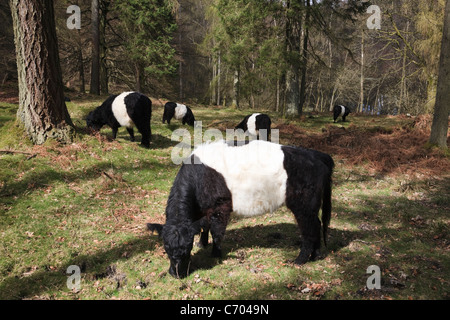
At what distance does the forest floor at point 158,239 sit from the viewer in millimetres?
3697

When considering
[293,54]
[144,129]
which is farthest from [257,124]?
[144,129]

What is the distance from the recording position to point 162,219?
5.64 metres

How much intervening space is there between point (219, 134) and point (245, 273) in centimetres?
897

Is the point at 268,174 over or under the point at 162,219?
over

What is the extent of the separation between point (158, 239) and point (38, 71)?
18.0ft

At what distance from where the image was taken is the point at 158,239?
4.98m

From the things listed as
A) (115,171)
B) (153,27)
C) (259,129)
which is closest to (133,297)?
(115,171)

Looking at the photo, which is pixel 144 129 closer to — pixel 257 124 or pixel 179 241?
pixel 257 124

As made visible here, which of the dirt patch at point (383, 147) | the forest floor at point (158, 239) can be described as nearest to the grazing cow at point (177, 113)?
the dirt patch at point (383, 147)

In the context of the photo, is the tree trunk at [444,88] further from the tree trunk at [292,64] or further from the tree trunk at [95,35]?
the tree trunk at [95,35]

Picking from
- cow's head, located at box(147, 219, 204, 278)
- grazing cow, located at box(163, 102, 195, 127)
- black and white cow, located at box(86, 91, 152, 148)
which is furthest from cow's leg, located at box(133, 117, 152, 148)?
cow's head, located at box(147, 219, 204, 278)

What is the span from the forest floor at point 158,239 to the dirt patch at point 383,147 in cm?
15

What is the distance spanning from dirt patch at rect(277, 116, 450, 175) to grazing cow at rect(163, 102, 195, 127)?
501cm

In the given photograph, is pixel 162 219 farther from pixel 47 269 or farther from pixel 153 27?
pixel 153 27
